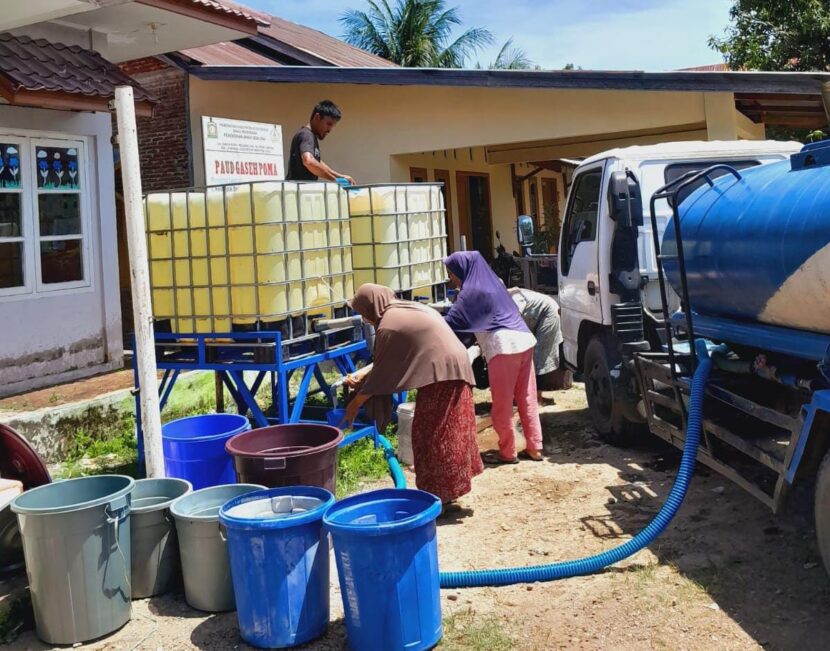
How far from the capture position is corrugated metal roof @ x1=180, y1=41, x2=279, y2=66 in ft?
39.5

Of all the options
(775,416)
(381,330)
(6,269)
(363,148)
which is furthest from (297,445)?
(363,148)

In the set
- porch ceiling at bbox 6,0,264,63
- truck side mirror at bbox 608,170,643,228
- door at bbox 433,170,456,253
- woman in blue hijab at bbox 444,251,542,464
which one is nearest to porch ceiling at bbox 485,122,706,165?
door at bbox 433,170,456,253

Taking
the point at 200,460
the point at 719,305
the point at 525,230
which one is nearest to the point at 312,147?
the point at 525,230

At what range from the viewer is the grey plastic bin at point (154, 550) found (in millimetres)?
4250

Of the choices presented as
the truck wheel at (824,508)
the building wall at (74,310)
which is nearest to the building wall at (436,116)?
the building wall at (74,310)

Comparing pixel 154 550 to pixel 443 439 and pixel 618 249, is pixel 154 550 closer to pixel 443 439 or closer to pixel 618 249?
pixel 443 439

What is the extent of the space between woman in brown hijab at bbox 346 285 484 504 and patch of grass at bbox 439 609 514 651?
1271 mm

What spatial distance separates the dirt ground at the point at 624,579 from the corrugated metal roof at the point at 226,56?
333 inches

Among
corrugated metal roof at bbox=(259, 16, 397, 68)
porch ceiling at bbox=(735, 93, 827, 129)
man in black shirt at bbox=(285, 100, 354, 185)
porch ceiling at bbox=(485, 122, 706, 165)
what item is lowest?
man in black shirt at bbox=(285, 100, 354, 185)

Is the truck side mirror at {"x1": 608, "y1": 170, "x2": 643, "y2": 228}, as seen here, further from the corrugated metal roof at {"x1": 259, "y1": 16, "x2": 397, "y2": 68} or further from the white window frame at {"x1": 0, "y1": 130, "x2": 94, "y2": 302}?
the corrugated metal roof at {"x1": 259, "y1": 16, "x2": 397, "y2": 68}

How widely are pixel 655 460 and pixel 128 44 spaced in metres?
7.29

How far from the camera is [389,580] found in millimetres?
3541

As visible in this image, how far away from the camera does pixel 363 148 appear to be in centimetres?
1245

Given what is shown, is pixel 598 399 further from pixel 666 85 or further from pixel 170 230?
pixel 666 85
